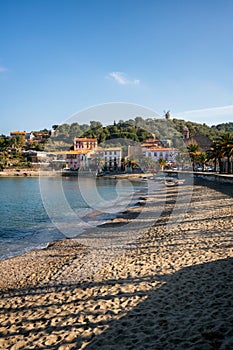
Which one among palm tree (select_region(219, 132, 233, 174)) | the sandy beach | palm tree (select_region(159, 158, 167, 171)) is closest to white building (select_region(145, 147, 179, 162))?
palm tree (select_region(159, 158, 167, 171))

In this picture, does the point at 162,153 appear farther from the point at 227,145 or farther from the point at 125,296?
the point at 125,296

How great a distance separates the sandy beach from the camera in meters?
3.95

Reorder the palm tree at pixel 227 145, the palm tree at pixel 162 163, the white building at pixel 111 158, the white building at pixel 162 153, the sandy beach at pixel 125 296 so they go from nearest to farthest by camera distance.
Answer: the sandy beach at pixel 125 296
the palm tree at pixel 227 145
the palm tree at pixel 162 163
the white building at pixel 162 153
the white building at pixel 111 158

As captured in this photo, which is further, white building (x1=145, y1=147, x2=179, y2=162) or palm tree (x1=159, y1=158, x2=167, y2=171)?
white building (x1=145, y1=147, x2=179, y2=162)

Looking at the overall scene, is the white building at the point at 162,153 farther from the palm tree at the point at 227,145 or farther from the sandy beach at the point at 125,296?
the sandy beach at the point at 125,296

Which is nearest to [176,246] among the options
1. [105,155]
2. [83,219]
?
[83,219]

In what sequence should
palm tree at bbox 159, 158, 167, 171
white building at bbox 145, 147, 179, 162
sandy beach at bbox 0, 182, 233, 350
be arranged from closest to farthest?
sandy beach at bbox 0, 182, 233, 350, palm tree at bbox 159, 158, 167, 171, white building at bbox 145, 147, 179, 162

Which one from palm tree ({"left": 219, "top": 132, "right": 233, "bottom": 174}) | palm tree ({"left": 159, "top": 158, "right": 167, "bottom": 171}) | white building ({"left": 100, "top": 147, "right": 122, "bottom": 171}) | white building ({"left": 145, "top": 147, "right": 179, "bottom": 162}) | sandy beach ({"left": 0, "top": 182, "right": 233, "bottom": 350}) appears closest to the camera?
sandy beach ({"left": 0, "top": 182, "right": 233, "bottom": 350})

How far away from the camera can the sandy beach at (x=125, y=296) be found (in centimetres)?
395

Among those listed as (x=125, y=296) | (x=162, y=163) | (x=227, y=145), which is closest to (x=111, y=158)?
(x=162, y=163)

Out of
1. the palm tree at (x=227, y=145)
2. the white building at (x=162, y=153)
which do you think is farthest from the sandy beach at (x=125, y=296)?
the white building at (x=162, y=153)

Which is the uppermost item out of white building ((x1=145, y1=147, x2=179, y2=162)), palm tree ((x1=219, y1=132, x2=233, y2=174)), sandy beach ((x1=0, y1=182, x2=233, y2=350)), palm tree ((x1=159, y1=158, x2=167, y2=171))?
white building ((x1=145, y1=147, x2=179, y2=162))

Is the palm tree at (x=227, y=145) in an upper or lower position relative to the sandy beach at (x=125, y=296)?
upper

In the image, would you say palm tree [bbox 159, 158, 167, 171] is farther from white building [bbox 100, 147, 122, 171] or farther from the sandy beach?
the sandy beach
